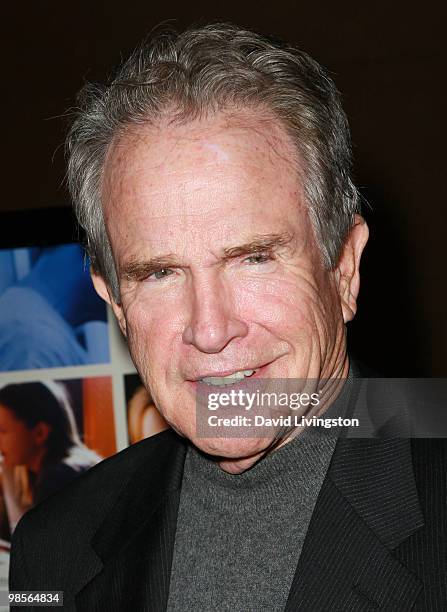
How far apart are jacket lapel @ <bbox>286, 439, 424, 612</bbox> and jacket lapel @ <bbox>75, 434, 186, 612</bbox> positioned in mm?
341

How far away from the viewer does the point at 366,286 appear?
270 cm

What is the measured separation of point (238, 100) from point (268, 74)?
0.10 m

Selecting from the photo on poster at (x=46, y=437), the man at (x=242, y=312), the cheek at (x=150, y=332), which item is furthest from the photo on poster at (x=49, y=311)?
the cheek at (x=150, y=332)

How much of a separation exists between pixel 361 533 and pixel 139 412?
1.46m

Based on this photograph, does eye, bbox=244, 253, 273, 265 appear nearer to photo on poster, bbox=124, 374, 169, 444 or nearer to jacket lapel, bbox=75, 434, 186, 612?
jacket lapel, bbox=75, 434, 186, 612

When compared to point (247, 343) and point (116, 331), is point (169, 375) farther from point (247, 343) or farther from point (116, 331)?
point (116, 331)

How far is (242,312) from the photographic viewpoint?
142cm

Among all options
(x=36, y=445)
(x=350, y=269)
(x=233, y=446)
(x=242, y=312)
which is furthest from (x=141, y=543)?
(x=36, y=445)

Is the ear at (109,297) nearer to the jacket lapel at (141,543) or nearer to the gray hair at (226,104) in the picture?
the gray hair at (226,104)

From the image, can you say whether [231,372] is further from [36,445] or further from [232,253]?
[36,445]

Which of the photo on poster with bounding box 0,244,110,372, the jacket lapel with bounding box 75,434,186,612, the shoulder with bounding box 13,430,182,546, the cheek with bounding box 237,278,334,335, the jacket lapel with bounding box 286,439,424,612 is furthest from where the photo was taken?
the photo on poster with bounding box 0,244,110,372

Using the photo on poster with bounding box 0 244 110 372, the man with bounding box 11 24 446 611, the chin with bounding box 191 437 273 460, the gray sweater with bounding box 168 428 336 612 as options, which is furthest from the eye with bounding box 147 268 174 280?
the photo on poster with bounding box 0 244 110 372

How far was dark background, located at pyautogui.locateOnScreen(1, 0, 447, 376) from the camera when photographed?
2.71 m

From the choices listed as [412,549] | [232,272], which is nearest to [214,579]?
[412,549]
